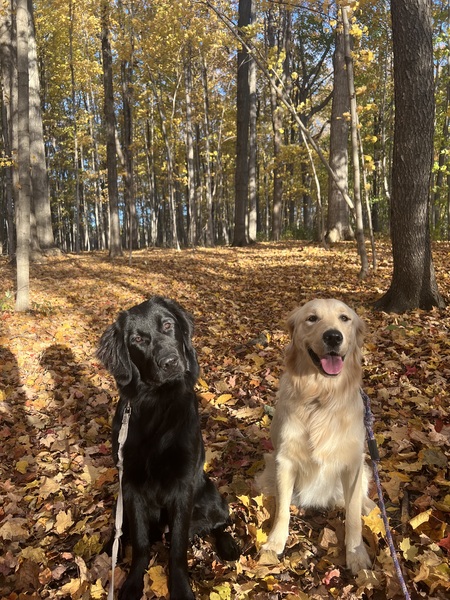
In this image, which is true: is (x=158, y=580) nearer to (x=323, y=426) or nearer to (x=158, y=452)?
(x=158, y=452)

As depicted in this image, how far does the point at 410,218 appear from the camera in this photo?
21.7 feet

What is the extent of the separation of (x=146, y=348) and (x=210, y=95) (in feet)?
92.4

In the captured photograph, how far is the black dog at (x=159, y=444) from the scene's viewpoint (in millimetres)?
2586

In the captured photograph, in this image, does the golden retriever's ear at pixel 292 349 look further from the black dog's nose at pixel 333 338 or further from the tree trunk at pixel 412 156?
the tree trunk at pixel 412 156

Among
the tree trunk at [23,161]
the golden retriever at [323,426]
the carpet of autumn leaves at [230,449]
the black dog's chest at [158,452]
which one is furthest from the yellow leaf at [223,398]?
the tree trunk at [23,161]

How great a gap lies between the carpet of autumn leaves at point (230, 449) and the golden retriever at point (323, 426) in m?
0.20

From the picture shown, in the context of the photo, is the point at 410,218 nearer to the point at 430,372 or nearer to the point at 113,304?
the point at 430,372

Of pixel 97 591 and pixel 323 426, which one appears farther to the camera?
pixel 323 426

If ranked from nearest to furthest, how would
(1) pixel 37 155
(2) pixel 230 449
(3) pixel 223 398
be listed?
1. (2) pixel 230 449
2. (3) pixel 223 398
3. (1) pixel 37 155

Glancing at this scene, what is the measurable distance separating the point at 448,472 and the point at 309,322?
1.64m

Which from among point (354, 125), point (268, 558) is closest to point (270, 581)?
point (268, 558)

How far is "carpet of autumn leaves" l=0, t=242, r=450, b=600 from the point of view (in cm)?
262

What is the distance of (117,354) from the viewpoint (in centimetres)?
274

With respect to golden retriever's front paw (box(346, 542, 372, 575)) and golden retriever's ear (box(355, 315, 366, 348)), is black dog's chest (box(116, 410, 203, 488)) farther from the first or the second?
golden retriever's ear (box(355, 315, 366, 348))
